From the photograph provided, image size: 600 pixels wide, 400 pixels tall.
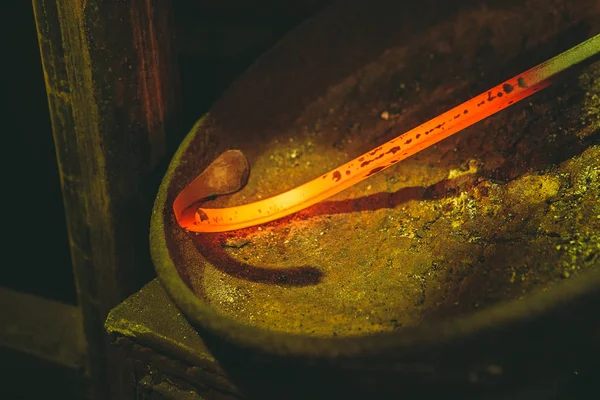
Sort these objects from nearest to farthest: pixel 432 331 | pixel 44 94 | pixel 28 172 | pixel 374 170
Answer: pixel 432 331
pixel 374 170
pixel 44 94
pixel 28 172

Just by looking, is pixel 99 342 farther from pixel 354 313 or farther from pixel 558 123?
pixel 558 123

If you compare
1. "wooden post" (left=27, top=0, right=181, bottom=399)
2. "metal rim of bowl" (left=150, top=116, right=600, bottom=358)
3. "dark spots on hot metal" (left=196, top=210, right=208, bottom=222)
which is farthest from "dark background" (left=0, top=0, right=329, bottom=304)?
"metal rim of bowl" (left=150, top=116, right=600, bottom=358)

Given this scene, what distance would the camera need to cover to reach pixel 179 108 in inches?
47.9

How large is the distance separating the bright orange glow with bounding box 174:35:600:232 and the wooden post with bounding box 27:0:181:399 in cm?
19

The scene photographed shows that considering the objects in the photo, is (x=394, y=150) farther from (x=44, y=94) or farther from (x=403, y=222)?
(x=44, y=94)

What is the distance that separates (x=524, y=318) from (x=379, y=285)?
38 centimetres

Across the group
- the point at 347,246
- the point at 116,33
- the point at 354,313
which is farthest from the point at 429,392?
the point at 116,33

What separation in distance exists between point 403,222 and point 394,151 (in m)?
0.16

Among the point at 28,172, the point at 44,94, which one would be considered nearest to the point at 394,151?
the point at 44,94

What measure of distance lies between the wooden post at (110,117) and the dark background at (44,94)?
21 centimetres

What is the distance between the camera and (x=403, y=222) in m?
1.12

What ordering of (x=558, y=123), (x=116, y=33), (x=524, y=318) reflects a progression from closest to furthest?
(x=524, y=318) → (x=116, y=33) → (x=558, y=123)

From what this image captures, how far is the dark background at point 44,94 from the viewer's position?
1390mm

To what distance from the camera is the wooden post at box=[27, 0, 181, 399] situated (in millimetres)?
1036
